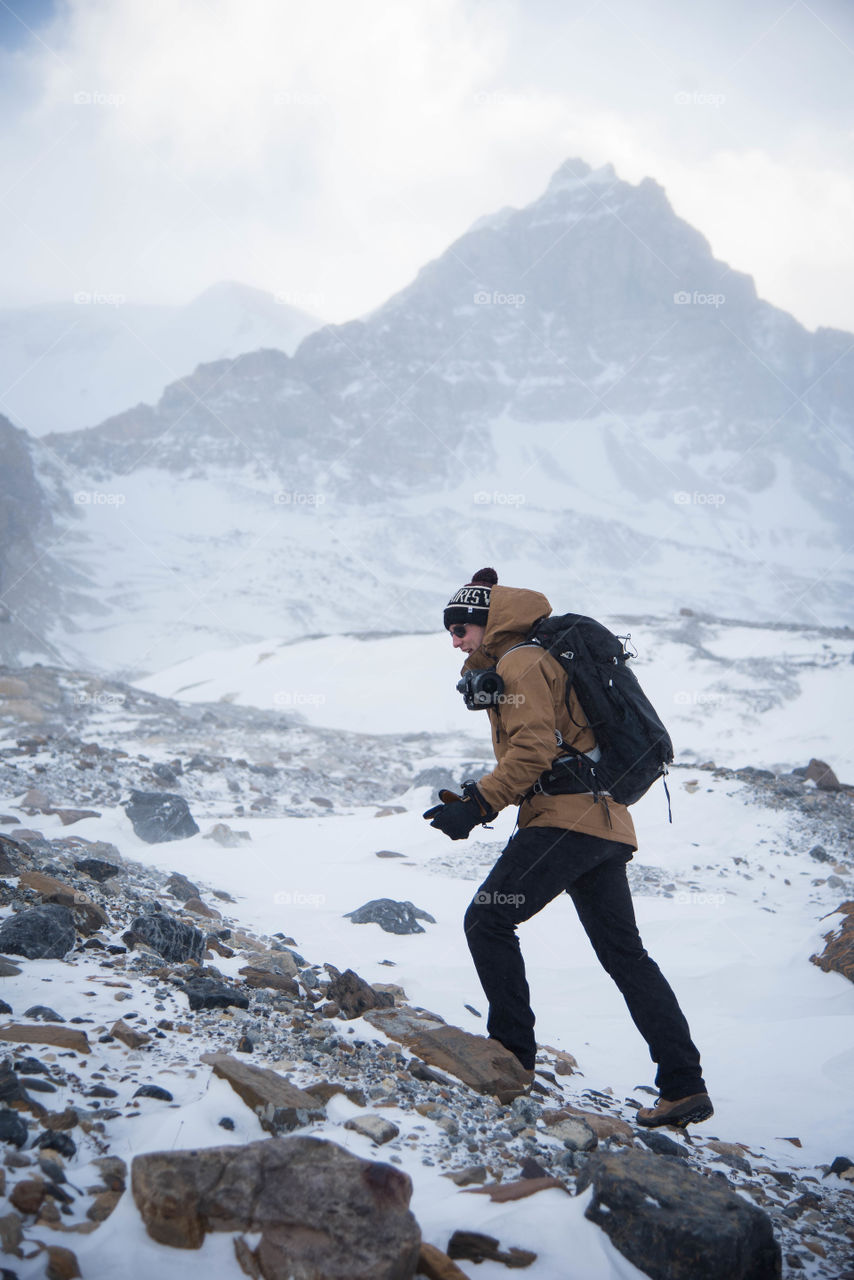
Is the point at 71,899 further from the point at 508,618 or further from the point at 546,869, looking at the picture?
the point at 508,618

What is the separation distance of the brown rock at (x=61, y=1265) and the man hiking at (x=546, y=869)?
1.53m

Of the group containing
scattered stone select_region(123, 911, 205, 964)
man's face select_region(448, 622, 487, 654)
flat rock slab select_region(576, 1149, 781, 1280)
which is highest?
man's face select_region(448, 622, 487, 654)

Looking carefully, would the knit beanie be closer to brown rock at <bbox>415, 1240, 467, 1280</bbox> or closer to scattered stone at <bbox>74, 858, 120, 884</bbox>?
brown rock at <bbox>415, 1240, 467, 1280</bbox>

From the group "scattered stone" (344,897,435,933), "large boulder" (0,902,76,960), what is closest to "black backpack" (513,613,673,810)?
"large boulder" (0,902,76,960)

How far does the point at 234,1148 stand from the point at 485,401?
13301 centimetres

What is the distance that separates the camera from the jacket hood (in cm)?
306

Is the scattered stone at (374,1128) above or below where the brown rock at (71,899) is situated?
above

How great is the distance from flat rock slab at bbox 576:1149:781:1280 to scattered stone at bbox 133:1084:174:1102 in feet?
3.70

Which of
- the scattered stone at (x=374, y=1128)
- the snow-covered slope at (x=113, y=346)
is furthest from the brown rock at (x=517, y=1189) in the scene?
the snow-covered slope at (x=113, y=346)

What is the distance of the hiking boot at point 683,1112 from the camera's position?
2789mm

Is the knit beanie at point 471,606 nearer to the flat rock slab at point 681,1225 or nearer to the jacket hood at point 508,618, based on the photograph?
the jacket hood at point 508,618

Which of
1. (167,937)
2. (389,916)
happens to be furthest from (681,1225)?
(389,916)

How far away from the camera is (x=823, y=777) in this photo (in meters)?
11.9

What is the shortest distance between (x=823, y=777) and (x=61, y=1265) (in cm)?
Result: 1230
